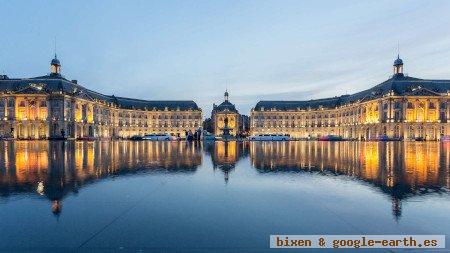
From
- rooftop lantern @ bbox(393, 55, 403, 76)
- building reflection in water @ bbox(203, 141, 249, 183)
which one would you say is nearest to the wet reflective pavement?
building reflection in water @ bbox(203, 141, 249, 183)

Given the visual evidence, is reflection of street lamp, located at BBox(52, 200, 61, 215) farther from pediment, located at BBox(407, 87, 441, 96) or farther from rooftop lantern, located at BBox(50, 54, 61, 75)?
pediment, located at BBox(407, 87, 441, 96)

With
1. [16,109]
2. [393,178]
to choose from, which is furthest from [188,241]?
[16,109]

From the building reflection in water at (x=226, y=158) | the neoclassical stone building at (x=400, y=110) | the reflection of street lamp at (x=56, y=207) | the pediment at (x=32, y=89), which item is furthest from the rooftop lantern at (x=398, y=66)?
the reflection of street lamp at (x=56, y=207)

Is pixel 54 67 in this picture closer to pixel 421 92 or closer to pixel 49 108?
pixel 49 108

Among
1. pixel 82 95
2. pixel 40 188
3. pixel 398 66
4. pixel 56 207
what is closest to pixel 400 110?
pixel 398 66

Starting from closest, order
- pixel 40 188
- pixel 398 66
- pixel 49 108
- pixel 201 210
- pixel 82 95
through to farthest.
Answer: pixel 201 210 < pixel 40 188 < pixel 49 108 < pixel 82 95 < pixel 398 66

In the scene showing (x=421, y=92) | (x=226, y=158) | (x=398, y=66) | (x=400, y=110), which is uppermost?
(x=398, y=66)

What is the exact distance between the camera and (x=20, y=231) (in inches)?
220

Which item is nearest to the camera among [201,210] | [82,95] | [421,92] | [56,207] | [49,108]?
[201,210]

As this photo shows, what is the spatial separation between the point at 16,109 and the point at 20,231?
104397mm

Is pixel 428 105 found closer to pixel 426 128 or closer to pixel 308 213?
pixel 426 128

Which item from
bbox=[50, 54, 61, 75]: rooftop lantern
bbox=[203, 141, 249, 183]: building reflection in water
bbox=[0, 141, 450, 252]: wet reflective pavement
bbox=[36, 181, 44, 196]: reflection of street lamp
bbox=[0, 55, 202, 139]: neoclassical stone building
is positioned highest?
bbox=[50, 54, 61, 75]: rooftop lantern

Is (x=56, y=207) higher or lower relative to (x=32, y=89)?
lower

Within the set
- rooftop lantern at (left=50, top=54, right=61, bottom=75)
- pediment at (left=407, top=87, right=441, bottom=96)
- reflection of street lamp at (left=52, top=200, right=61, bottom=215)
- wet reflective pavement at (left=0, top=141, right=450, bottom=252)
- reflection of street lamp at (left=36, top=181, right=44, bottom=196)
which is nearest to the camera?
wet reflective pavement at (left=0, top=141, right=450, bottom=252)
